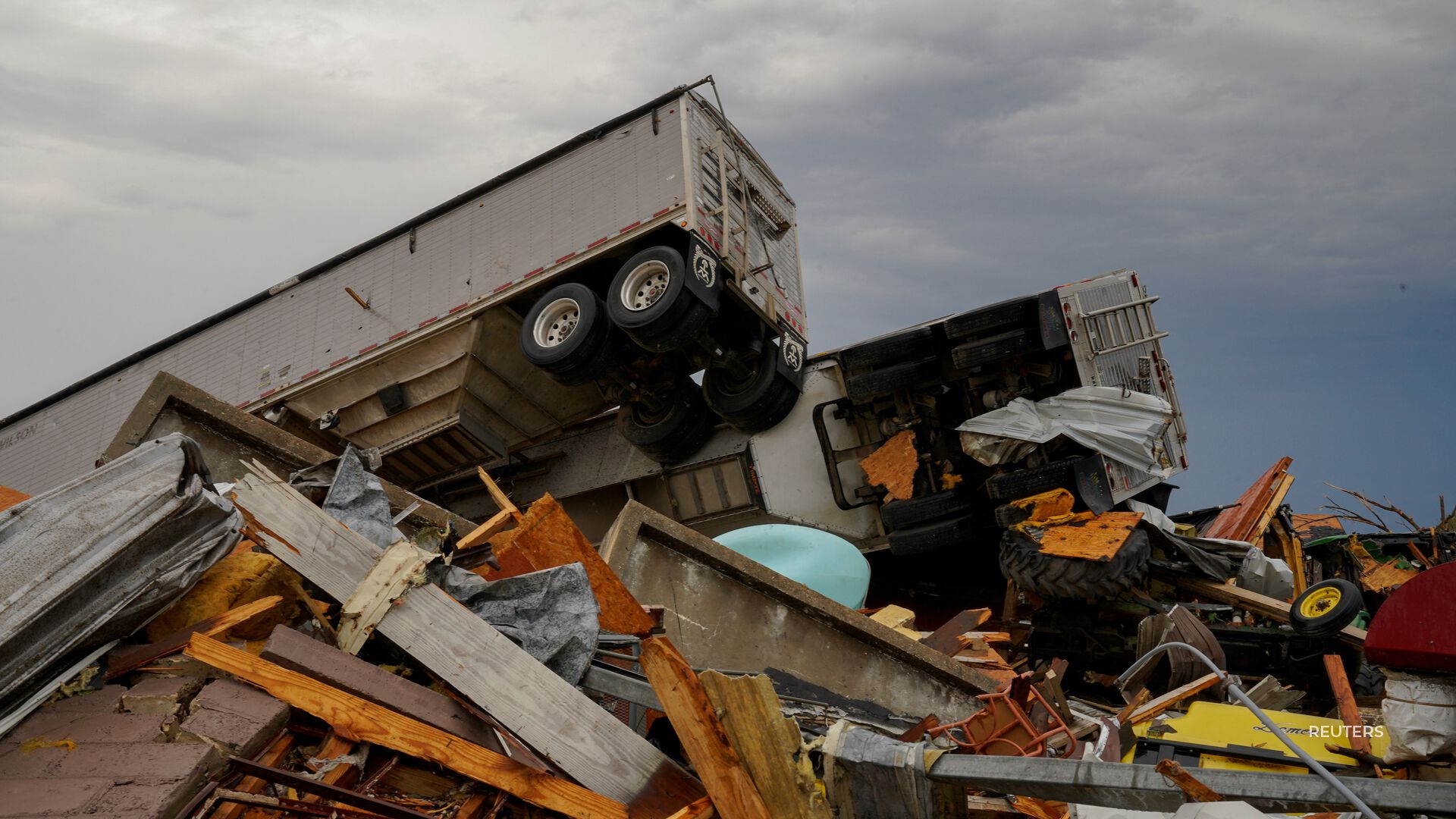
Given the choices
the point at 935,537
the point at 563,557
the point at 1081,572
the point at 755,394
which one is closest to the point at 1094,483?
the point at 1081,572

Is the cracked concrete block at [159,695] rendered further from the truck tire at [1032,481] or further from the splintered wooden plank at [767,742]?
the truck tire at [1032,481]

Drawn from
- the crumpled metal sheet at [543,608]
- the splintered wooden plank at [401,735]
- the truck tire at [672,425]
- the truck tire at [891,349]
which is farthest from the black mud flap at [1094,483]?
the splintered wooden plank at [401,735]

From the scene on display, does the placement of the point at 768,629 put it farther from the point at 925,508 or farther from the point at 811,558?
the point at 925,508

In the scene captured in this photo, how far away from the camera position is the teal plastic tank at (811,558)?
286 inches

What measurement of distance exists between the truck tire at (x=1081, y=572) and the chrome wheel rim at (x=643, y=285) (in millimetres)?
3846

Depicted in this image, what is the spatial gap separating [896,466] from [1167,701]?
522cm

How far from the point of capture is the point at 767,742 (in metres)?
3.12

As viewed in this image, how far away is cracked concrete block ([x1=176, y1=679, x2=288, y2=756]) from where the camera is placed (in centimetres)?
294

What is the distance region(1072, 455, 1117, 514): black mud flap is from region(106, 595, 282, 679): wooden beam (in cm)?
664

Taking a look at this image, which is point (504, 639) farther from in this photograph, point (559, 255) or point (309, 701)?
point (559, 255)

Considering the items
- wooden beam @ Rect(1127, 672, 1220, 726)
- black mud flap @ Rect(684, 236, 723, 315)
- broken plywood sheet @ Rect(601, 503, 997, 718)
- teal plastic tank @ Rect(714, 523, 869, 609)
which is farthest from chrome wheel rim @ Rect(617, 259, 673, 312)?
wooden beam @ Rect(1127, 672, 1220, 726)

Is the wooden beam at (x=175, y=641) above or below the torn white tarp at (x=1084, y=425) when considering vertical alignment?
above

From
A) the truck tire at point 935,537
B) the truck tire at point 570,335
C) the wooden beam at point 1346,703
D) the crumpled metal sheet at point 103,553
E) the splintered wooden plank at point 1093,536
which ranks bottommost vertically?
the wooden beam at point 1346,703

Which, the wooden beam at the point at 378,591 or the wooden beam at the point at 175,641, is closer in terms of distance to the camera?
the wooden beam at the point at 175,641
